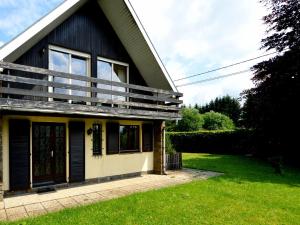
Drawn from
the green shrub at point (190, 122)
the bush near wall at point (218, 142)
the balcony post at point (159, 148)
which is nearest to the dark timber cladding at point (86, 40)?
the balcony post at point (159, 148)

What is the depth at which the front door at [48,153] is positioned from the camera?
9.52m

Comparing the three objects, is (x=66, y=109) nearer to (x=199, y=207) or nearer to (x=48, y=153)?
(x=48, y=153)

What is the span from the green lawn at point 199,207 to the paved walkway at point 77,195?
0.65 m

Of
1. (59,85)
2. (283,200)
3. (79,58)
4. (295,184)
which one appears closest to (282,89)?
(295,184)

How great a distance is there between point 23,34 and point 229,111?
1880 inches

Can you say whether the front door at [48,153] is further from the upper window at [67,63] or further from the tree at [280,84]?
the tree at [280,84]

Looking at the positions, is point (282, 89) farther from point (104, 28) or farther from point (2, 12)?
point (2, 12)

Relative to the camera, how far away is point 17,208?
24.1 ft

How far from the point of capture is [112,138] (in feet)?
38.1

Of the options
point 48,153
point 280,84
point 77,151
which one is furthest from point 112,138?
point 280,84

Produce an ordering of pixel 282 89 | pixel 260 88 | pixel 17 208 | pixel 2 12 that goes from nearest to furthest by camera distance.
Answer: pixel 17 208 → pixel 2 12 → pixel 282 89 → pixel 260 88

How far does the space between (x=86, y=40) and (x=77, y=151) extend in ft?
15.4

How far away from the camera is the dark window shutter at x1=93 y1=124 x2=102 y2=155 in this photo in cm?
1113

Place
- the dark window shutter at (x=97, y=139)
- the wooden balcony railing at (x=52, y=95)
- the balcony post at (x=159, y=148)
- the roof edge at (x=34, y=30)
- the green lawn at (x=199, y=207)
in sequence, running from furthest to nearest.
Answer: the balcony post at (x=159, y=148) → the dark window shutter at (x=97, y=139) → the roof edge at (x=34, y=30) → the wooden balcony railing at (x=52, y=95) → the green lawn at (x=199, y=207)
